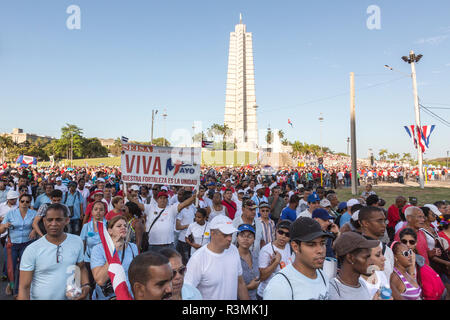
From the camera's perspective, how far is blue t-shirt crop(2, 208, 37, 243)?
5.00m

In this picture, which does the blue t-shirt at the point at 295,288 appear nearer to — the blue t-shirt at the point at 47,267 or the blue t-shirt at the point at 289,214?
the blue t-shirt at the point at 47,267

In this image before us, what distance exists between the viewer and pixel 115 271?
2.27 metres

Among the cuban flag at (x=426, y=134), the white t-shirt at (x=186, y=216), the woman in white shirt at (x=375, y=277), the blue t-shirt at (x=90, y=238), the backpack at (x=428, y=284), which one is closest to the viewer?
the woman in white shirt at (x=375, y=277)

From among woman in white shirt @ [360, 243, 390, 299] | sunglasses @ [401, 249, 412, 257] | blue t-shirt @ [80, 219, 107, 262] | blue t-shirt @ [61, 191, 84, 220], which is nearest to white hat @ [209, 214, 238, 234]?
woman in white shirt @ [360, 243, 390, 299]

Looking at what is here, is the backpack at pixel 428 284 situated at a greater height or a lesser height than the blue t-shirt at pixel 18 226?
lesser

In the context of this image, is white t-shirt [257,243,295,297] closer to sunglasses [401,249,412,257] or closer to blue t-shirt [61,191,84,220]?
sunglasses [401,249,412,257]

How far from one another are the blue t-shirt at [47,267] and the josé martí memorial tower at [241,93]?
7630cm

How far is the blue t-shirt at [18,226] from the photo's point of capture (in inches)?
197

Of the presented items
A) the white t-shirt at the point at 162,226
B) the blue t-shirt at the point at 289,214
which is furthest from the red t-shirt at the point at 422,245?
the white t-shirt at the point at 162,226

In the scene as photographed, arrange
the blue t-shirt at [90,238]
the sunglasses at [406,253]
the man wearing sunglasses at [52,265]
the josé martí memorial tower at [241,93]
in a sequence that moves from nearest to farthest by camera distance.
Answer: the man wearing sunglasses at [52,265] → the sunglasses at [406,253] → the blue t-shirt at [90,238] → the josé martí memorial tower at [241,93]
